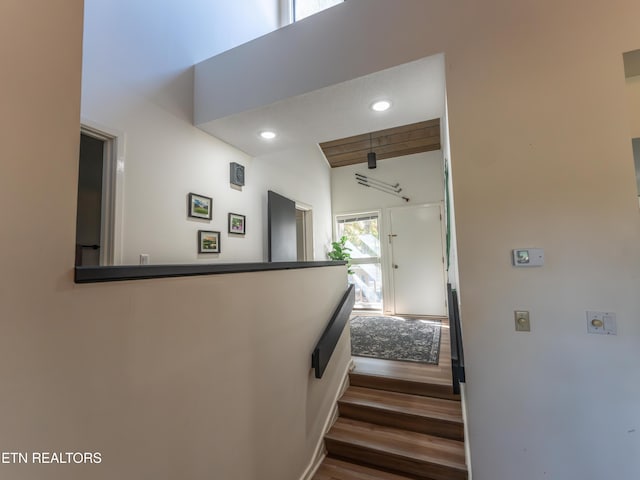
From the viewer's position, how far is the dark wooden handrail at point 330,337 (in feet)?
6.51

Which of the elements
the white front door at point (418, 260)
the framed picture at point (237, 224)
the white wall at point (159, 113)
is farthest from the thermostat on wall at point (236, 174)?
the white front door at point (418, 260)

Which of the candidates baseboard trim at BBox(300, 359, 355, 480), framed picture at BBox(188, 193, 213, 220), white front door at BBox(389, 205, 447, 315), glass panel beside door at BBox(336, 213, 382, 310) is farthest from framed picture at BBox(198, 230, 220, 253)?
white front door at BBox(389, 205, 447, 315)

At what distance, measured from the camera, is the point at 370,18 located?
1.94 meters

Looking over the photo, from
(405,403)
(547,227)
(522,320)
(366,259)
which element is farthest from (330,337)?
(366,259)

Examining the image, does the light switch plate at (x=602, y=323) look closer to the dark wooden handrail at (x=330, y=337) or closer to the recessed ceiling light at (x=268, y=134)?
the dark wooden handrail at (x=330, y=337)

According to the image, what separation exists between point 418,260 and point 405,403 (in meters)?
3.13

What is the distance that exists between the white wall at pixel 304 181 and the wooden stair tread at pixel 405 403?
194cm

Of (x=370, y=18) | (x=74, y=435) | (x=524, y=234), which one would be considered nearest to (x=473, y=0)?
(x=370, y=18)

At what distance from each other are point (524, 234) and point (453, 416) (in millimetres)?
1554

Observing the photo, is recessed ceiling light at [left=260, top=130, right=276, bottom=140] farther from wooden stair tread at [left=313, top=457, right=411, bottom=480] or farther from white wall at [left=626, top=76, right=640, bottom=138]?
wooden stair tread at [left=313, top=457, right=411, bottom=480]

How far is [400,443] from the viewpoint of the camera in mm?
2143

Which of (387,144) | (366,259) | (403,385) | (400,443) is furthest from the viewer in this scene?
(366,259)

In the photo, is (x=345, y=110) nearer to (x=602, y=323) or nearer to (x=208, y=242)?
(x=208, y=242)

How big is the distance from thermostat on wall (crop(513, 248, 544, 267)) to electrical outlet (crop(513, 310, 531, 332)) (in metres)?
0.25
